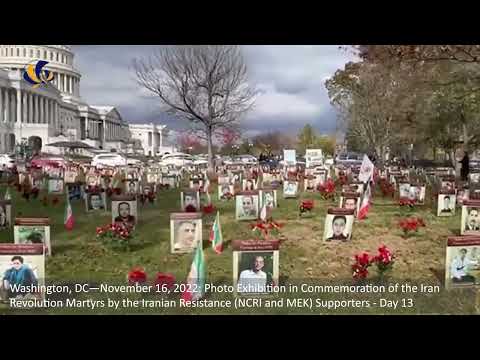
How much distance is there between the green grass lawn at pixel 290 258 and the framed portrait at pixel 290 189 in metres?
3.35

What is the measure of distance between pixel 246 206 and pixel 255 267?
15.6ft

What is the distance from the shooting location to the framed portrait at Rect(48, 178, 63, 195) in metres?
14.5

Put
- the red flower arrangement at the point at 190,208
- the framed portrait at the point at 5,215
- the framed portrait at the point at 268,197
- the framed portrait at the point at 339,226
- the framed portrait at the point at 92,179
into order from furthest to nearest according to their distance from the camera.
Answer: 1. the framed portrait at the point at 92,179
2. the framed portrait at the point at 268,197
3. the red flower arrangement at the point at 190,208
4. the framed portrait at the point at 5,215
5. the framed portrait at the point at 339,226

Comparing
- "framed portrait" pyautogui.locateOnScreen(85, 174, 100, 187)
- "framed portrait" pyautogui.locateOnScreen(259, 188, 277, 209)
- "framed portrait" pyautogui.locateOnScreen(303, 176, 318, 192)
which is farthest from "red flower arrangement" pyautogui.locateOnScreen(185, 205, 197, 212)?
"framed portrait" pyautogui.locateOnScreen(303, 176, 318, 192)

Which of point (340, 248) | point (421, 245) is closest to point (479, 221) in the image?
point (421, 245)

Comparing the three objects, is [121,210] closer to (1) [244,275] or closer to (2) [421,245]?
(1) [244,275]

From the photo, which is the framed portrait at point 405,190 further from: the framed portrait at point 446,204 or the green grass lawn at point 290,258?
the green grass lawn at point 290,258

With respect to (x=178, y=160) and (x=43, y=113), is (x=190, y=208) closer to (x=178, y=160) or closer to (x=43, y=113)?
(x=178, y=160)

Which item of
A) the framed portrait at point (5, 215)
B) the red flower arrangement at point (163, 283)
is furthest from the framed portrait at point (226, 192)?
the red flower arrangement at point (163, 283)

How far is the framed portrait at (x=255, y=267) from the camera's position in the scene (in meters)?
4.74

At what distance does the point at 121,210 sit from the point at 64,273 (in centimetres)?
247

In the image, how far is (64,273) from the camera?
5.86 metres

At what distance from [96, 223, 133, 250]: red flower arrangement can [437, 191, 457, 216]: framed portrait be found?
7.16 metres

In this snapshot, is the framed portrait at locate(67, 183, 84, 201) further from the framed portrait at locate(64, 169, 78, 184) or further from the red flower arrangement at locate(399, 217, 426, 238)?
the red flower arrangement at locate(399, 217, 426, 238)
